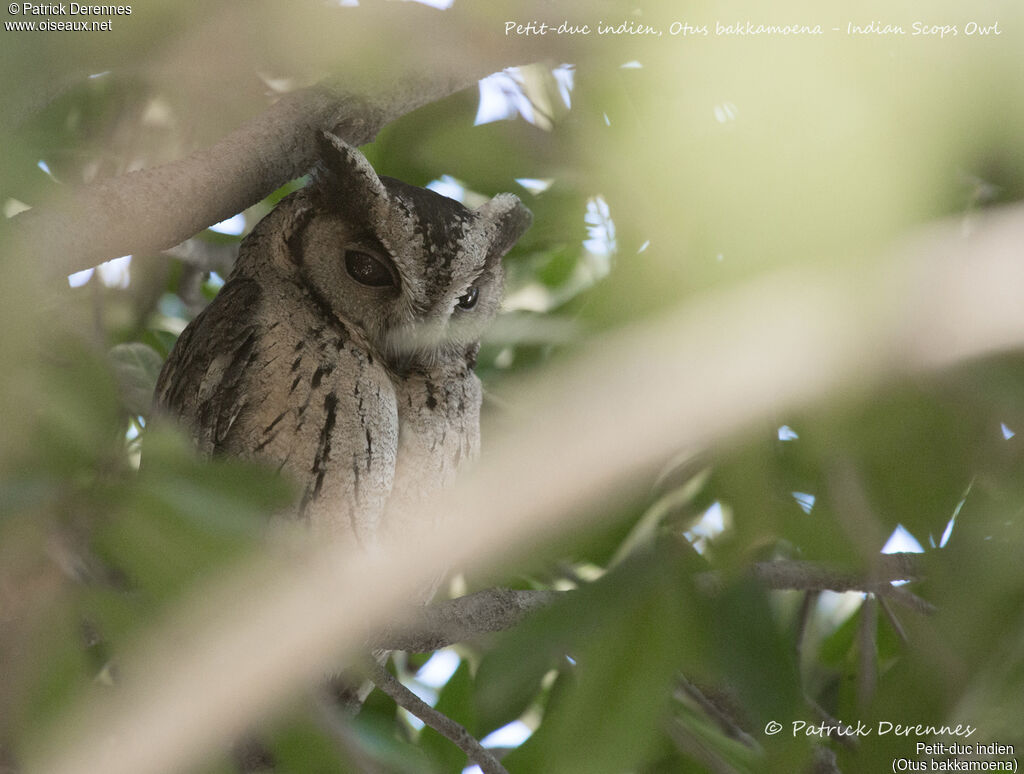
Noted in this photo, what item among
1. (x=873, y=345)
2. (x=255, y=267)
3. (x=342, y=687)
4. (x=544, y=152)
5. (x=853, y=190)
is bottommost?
(x=342, y=687)

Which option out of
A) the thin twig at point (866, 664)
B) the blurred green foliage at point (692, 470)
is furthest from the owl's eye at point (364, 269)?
the thin twig at point (866, 664)

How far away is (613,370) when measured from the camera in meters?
1.03

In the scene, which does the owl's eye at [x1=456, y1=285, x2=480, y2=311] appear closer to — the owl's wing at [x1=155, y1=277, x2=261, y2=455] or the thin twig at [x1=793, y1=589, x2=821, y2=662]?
the owl's wing at [x1=155, y1=277, x2=261, y2=455]

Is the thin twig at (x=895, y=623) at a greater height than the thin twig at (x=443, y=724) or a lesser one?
greater

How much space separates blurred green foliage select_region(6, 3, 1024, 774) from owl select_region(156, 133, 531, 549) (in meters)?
0.39

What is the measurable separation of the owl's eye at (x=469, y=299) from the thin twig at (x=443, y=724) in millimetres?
789

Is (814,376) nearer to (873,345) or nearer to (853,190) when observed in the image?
(873,345)

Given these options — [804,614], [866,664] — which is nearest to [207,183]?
[866,664]

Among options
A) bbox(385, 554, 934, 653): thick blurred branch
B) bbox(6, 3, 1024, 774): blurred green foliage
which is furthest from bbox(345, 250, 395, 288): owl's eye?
bbox(385, 554, 934, 653): thick blurred branch

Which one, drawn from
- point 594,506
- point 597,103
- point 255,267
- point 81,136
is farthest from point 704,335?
point 81,136

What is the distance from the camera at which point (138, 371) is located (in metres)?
2.18

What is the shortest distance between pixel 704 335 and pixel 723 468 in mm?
251

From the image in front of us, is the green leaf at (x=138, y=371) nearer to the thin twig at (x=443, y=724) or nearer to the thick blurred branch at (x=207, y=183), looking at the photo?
the thick blurred branch at (x=207, y=183)

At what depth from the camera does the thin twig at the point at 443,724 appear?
55.0 inches
